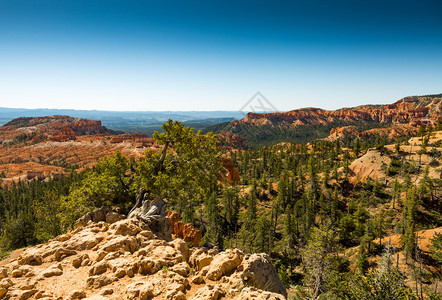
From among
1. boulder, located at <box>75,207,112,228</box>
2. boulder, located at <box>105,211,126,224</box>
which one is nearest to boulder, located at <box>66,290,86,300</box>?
boulder, located at <box>105,211,126,224</box>

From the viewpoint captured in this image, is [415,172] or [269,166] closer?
[415,172]

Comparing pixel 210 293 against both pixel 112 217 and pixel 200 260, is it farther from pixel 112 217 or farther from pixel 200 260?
pixel 112 217

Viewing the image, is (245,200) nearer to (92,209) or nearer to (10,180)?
(92,209)

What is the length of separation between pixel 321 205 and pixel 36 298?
87871mm

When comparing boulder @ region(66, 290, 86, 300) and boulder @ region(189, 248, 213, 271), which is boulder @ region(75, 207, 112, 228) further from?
boulder @ region(189, 248, 213, 271)

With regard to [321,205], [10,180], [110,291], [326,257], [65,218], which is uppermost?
[110,291]

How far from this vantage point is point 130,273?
373 inches

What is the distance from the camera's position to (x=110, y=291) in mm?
8414

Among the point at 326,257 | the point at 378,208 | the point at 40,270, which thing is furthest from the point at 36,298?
the point at 378,208

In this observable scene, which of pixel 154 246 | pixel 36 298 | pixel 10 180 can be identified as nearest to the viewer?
pixel 36 298

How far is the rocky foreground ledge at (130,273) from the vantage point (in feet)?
26.6

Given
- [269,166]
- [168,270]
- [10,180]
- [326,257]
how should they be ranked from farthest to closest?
[10,180]
[269,166]
[326,257]
[168,270]

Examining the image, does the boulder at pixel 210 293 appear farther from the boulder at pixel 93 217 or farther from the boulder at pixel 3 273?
the boulder at pixel 93 217

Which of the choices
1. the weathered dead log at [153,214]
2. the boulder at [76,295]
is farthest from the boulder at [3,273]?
the weathered dead log at [153,214]
